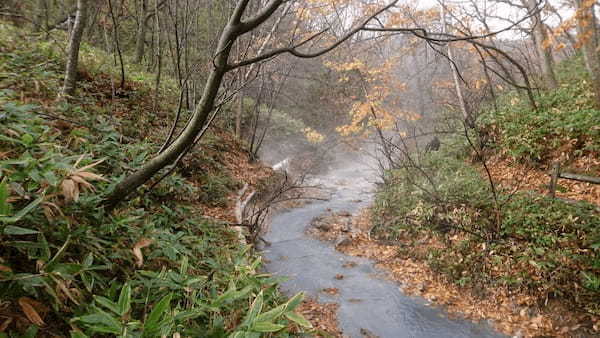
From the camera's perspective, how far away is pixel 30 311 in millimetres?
1347

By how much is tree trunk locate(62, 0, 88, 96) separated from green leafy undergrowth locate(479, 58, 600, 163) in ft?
27.5

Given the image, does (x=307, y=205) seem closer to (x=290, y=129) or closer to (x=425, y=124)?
(x=290, y=129)

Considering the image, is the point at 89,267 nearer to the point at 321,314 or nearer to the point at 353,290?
the point at 321,314

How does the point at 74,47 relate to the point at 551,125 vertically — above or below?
below

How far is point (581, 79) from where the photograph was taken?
327 inches

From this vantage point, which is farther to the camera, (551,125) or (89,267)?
(551,125)

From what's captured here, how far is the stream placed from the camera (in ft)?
14.9

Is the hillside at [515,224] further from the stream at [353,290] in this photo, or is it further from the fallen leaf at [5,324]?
the fallen leaf at [5,324]

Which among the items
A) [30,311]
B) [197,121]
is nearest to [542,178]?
[197,121]

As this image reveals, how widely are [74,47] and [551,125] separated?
879 centimetres

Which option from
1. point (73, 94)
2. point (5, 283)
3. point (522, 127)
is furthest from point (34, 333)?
point (522, 127)

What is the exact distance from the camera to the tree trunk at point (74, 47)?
3984mm

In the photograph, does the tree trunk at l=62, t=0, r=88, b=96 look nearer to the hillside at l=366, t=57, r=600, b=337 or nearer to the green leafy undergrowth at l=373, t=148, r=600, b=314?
the hillside at l=366, t=57, r=600, b=337

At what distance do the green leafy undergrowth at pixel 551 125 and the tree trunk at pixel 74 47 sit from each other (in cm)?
839
